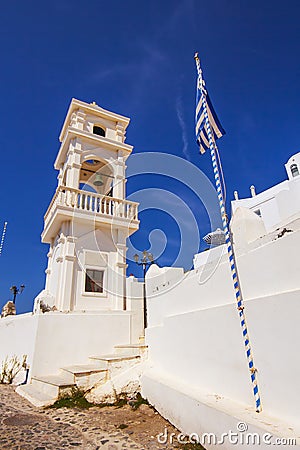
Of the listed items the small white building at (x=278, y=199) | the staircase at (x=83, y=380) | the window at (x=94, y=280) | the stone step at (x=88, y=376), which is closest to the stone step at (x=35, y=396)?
the staircase at (x=83, y=380)

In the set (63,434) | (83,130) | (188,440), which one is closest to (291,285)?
(188,440)

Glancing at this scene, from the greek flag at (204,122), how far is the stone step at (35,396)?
238 inches

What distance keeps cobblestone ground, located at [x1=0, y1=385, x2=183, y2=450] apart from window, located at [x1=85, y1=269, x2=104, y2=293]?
4.36 metres

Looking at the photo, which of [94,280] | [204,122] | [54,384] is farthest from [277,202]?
[54,384]

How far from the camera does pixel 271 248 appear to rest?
339cm

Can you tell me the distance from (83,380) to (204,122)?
20.4 ft

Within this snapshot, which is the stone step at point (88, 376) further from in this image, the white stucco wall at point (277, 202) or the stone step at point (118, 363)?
the white stucco wall at point (277, 202)

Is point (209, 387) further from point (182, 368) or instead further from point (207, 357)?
point (182, 368)

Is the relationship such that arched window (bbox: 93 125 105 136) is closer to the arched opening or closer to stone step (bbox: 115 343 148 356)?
the arched opening

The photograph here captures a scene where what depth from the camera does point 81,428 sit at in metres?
4.46

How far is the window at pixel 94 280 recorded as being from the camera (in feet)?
32.3

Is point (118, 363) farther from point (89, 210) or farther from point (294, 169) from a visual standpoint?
point (294, 169)

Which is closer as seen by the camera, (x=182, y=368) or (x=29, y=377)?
(x=182, y=368)

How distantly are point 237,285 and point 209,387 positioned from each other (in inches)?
Answer: 65.7
